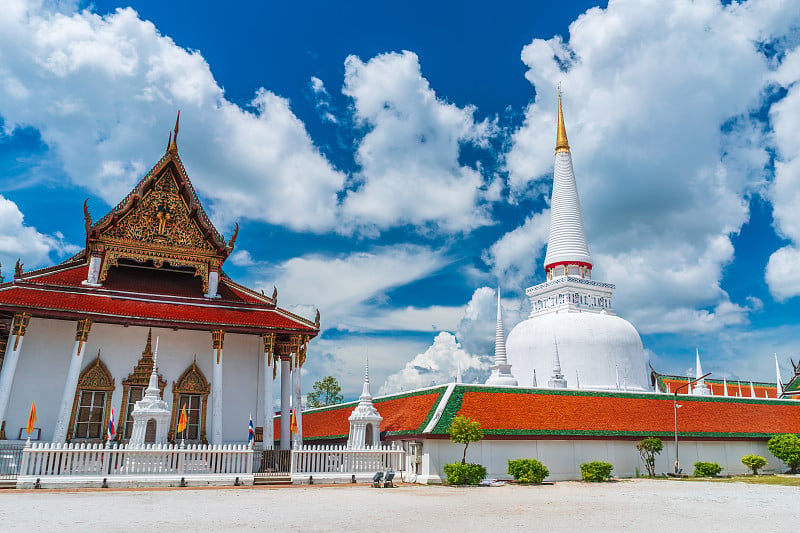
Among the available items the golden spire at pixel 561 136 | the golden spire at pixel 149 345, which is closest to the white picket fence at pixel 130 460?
the golden spire at pixel 149 345

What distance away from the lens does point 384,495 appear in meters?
15.9

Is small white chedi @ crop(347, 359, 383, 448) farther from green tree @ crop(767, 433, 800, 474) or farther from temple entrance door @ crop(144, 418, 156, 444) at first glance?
green tree @ crop(767, 433, 800, 474)

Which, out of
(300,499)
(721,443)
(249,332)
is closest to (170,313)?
(249,332)

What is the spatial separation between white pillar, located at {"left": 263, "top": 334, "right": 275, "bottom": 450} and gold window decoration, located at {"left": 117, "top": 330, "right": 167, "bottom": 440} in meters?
3.52

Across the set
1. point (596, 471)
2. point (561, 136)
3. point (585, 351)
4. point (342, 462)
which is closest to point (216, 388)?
point (342, 462)

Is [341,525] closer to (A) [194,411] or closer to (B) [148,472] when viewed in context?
(B) [148,472]

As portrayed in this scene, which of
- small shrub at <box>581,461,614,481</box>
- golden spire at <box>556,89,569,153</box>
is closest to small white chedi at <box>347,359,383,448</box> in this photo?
small shrub at <box>581,461,614,481</box>

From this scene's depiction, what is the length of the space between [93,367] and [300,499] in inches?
412

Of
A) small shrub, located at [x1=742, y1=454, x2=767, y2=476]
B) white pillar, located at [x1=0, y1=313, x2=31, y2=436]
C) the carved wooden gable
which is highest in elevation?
the carved wooden gable

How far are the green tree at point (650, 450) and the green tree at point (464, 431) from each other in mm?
7634

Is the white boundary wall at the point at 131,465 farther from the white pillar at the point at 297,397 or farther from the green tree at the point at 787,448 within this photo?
the green tree at the point at 787,448

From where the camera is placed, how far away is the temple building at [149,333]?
780 inches

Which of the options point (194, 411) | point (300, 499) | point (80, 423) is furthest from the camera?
point (194, 411)

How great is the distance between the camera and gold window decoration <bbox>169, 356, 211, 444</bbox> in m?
21.5
